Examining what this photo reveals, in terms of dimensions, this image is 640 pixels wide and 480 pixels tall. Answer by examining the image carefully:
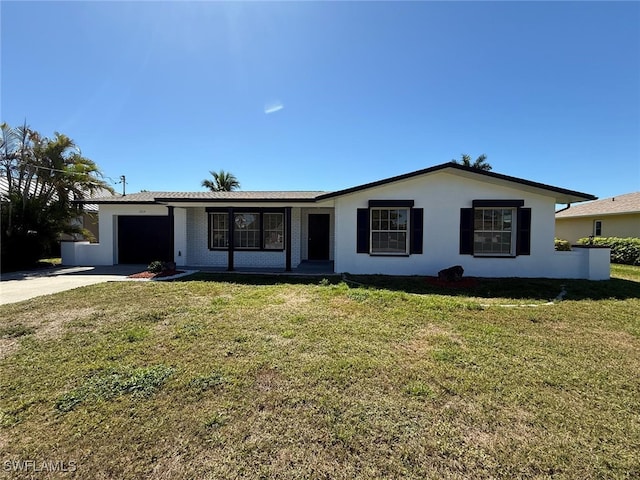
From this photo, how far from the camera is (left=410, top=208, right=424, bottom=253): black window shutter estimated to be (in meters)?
10.3

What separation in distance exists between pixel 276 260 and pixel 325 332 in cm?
793

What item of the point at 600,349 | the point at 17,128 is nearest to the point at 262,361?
the point at 600,349

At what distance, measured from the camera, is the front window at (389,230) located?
1063 centimetres

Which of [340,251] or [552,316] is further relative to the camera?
[340,251]

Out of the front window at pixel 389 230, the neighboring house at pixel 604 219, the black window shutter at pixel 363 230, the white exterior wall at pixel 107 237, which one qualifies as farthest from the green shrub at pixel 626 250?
the white exterior wall at pixel 107 237

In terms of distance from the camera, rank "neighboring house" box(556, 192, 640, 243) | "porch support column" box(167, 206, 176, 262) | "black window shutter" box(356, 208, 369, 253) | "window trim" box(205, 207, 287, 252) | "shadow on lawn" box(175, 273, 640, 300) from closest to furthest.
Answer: "shadow on lawn" box(175, 273, 640, 300) → "black window shutter" box(356, 208, 369, 253) → "porch support column" box(167, 206, 176, 262) → "window trim" box(205, 207, 287, 252) → "neighboring house" box(556, 192, 640, 243)

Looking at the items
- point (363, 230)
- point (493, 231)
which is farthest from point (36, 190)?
point (493, 231)

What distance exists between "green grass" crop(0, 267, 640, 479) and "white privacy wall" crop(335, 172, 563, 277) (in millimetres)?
4102

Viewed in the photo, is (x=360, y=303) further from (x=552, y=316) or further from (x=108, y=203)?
(x=108, y=203)

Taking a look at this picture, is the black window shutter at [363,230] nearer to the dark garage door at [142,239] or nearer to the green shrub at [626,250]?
the dark garage door at [142,239]

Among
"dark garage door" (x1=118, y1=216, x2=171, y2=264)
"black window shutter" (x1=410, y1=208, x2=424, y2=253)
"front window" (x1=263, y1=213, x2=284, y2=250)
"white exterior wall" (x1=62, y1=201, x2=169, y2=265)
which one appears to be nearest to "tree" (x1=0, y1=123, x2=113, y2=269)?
"white exterior wall" (x1=62, y1=201, x2=169, y2=265)

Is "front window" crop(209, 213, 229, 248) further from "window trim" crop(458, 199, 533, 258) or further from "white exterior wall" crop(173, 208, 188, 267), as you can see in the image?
"window trim" crop(458, 199, 533, 258)

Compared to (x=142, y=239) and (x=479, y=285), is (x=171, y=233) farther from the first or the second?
(x=479, y=285)

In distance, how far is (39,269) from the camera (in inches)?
485
